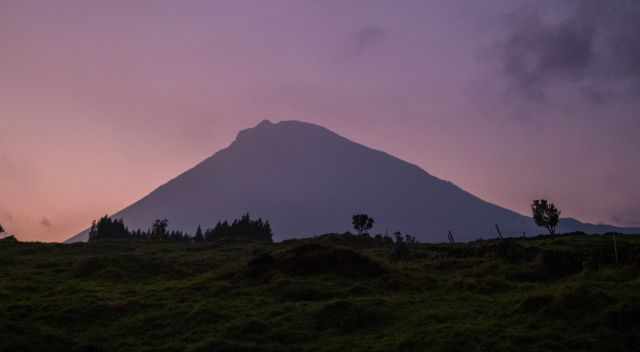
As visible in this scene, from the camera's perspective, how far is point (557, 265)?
101 feet

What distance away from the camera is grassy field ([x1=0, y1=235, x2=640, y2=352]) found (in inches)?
663

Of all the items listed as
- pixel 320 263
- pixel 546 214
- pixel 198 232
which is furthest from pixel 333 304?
pixel 198 232

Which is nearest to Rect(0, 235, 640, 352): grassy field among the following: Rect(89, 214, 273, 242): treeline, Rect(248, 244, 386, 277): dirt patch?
Rect(248, 244, 386, 277): dirt patch

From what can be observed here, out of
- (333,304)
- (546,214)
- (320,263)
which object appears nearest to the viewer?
(333,304)

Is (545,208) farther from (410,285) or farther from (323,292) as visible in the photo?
(323,292)

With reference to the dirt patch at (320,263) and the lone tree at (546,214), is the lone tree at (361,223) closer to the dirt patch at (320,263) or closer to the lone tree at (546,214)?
the lone tree at (546,214)

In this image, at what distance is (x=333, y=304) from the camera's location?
20578mm

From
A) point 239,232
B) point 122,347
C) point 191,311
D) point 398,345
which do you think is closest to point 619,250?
point 398,345

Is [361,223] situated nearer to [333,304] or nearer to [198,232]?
[198,232]

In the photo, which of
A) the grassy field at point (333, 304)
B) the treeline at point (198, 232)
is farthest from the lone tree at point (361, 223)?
the grassy field at point (333, 304)

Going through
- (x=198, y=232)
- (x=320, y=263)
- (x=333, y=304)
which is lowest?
(x=333, y=304)

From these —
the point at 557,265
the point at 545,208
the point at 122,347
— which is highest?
the point at 545,208

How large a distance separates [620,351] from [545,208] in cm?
5633

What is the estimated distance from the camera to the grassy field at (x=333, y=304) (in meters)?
16.8
